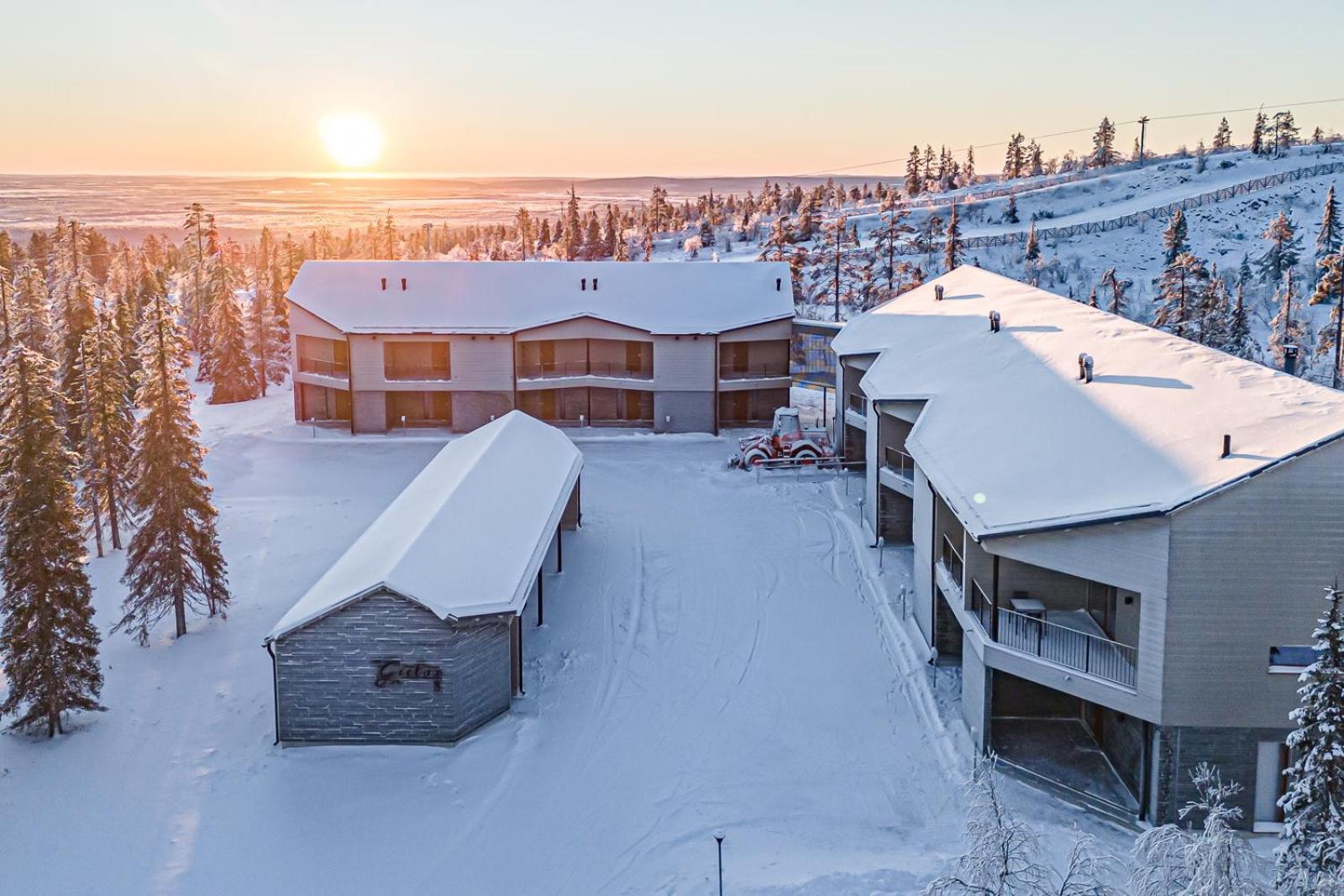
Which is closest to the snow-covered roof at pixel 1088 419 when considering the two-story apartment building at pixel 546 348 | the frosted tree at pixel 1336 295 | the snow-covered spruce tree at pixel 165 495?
the two-story apartment building at pixel 546 348

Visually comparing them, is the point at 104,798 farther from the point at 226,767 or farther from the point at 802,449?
the point at 802,449

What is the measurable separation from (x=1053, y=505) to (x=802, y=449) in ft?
73.8

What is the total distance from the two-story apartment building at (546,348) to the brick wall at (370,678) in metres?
27.7

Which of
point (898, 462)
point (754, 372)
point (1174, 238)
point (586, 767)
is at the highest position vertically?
point (1174, 238)

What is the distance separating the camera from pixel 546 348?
48844 mm

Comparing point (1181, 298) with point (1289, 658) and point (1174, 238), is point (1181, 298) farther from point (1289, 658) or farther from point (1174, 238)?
point (1289, 658)

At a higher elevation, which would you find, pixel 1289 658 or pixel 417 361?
pixel 417 361

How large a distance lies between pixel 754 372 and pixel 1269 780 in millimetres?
32837

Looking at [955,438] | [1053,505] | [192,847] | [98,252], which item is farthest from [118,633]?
[98,252]

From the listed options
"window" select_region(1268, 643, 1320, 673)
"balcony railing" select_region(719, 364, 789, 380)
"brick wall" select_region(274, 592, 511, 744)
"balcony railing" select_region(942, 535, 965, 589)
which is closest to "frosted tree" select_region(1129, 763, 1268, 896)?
"window" select_region(1268, 643, 1320, 673)

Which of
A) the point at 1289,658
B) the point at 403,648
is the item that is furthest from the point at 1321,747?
the point at 403,648

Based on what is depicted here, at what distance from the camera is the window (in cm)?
1694

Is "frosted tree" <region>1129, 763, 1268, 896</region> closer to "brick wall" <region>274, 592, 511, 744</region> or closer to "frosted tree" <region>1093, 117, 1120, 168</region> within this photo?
"brick wall" <region>274, 592, 511, 744</region>

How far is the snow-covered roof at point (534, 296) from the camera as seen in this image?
47906 millimetres
